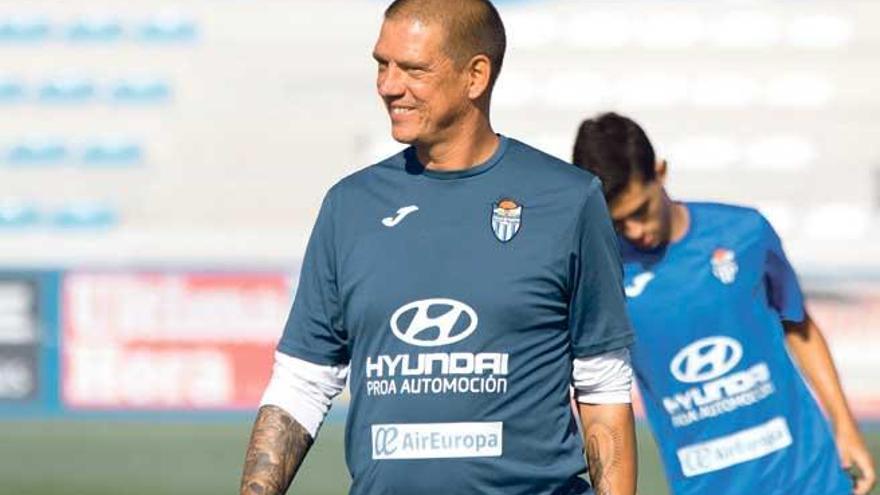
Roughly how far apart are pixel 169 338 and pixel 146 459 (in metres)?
3.40

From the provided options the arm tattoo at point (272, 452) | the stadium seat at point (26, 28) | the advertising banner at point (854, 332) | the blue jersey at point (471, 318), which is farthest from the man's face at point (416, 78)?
the stadium seat at point (26, 28)

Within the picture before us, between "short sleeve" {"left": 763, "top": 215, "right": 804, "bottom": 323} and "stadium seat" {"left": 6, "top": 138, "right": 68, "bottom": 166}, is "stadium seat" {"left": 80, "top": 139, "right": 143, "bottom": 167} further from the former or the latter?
"short sleeve" {"left": 763, "top": 215, "right": 804, "bottom": 323}

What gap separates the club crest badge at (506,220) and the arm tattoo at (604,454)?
43 centimetres

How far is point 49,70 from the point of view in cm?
2552

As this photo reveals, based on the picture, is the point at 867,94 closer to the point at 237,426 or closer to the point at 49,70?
the point at 49,70

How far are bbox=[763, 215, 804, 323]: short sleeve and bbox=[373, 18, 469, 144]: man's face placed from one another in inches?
82.3

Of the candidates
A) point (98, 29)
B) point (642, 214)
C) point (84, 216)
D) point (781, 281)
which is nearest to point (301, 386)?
point (642, 214)

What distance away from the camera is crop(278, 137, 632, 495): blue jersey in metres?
4.27

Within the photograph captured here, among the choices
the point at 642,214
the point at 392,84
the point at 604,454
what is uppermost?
the point at 392,84

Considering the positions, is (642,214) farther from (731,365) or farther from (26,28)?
(26,28)

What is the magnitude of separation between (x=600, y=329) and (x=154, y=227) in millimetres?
18871

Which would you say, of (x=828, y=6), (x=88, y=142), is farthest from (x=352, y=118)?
(x=828, y=6)

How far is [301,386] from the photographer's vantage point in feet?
14.7

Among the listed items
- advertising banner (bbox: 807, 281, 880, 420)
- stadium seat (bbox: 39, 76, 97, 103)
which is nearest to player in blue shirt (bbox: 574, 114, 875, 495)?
advertising banner (bbox: 807, 281, 880, 420)
